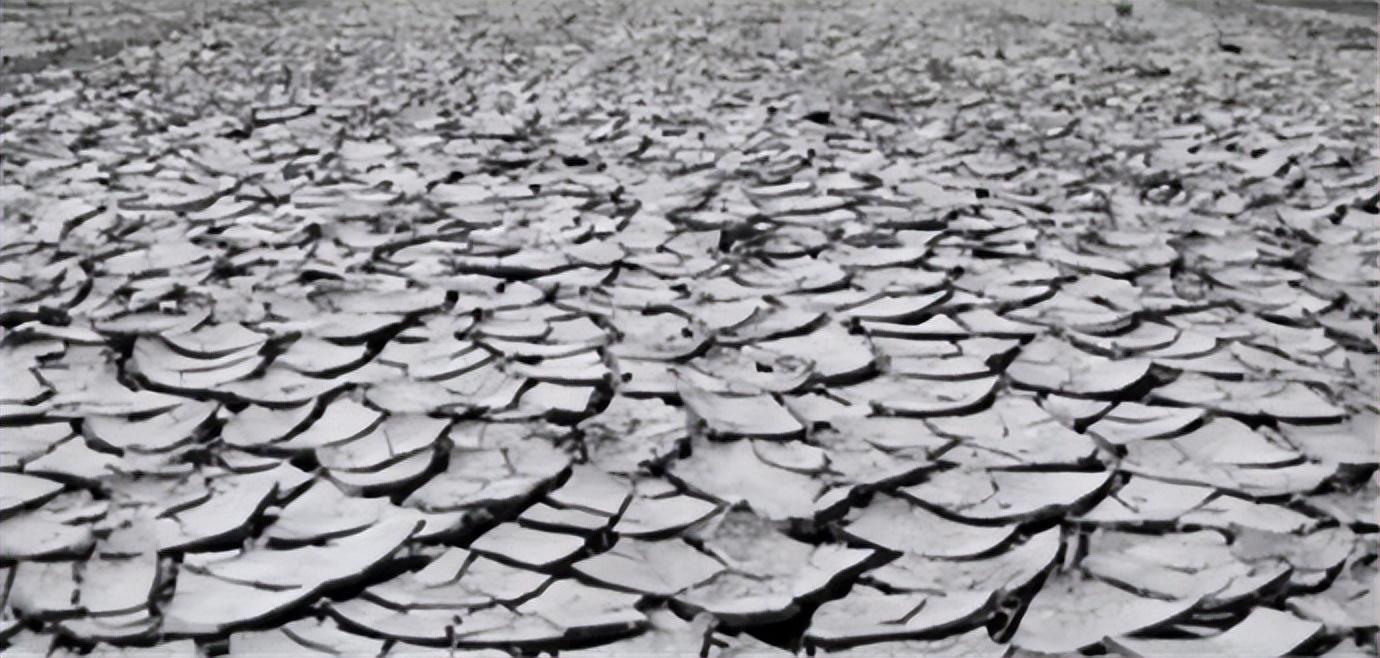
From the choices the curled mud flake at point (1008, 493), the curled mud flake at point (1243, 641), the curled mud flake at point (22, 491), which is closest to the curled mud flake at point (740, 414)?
the curled mud flake at point (1008, 493)

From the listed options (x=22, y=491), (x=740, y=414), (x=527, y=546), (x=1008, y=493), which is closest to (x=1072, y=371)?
(x=1008, y=493)

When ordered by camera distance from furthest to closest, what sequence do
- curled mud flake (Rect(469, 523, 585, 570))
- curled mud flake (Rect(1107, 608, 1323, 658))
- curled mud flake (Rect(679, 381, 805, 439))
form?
curled mud flake (Rect(679, 381, 805, 439)), curled mud flake (Rect(469, 523, 585, 570)), curled mud flake (Rect(1107, 608, 1323, 658))

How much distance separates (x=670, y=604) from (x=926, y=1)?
366cm

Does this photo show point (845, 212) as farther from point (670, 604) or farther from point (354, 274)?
point (670, 604)

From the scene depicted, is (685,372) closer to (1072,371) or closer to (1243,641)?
(1072,371)

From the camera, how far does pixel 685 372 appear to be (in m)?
1.38

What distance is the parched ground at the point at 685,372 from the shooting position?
96 centimetres

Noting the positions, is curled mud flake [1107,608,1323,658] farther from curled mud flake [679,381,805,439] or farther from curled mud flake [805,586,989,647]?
curled mud flake [679,381,805,439]

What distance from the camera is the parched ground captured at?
0.96 meters

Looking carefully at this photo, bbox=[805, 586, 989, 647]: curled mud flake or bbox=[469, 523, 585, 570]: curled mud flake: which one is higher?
bbox=[805, 586, 989, 647]: curled mud flake

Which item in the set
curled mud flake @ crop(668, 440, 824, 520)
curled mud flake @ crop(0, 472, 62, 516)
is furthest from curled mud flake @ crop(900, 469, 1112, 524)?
curled mud flake @ crop(0, 472, 62, 516)

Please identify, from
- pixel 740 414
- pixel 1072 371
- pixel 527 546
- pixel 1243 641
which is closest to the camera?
pixel 1243 641

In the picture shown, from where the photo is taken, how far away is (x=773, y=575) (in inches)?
38.9

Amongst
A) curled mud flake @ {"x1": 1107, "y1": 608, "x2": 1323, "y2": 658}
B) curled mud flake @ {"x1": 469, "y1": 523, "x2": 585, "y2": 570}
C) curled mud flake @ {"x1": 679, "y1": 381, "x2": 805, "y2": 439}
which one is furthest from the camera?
curled mud flake @ {"x1": 679, "y1": 381, "x2": 805, "y2": 439}
